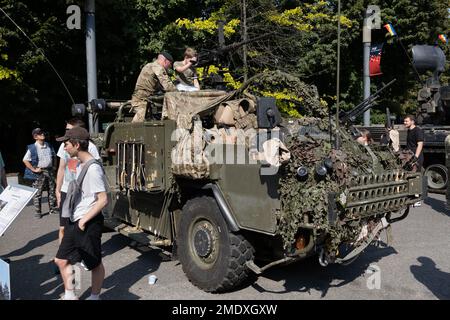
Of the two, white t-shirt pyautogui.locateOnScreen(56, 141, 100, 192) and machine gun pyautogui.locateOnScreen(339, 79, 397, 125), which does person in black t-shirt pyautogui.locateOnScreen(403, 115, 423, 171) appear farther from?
white t-shirt pyautogui.locateOnScreen(56, 141, 100, 192)

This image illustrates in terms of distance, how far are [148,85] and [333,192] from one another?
3414mm

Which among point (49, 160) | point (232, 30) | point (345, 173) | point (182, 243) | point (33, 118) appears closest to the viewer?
point (345, 173)

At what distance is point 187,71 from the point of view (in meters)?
7.20

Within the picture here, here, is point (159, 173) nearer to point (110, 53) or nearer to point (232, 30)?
point (232, 30)

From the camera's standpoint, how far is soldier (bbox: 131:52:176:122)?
6.26 metres

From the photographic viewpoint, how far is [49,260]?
6129 mm

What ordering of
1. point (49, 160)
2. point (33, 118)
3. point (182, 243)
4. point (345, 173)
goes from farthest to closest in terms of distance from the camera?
point (33, 118) < point (49, 160) < point (182, 243) < point (345, 173)

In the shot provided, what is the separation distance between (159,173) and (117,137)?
4.65 ft

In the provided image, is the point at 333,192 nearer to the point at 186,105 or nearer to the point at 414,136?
the point at 186,105

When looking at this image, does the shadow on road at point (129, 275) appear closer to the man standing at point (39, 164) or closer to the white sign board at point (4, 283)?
the white sign board at point (4, 283)

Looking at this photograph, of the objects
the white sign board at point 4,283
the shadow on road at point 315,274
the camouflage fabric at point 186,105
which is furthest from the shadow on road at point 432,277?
the white sign board at point 4,283

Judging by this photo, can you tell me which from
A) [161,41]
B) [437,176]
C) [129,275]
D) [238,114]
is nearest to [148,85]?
[238,114]

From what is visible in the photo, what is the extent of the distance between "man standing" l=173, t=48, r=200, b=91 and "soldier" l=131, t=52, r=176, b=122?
0.93 ft

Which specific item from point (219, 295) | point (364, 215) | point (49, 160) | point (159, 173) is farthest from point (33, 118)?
point (364, 215)
